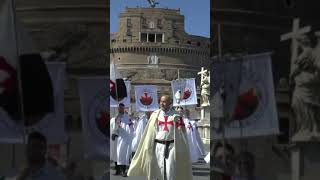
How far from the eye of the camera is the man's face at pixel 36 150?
120 inches

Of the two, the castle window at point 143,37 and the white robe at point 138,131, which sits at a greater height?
the castle window at point 143,37

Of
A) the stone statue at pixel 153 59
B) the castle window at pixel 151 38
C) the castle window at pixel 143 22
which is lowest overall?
the stone statue at pixel 153 59

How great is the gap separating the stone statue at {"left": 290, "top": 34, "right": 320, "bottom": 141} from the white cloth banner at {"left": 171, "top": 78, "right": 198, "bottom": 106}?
50.0ft

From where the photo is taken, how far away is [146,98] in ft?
58.9

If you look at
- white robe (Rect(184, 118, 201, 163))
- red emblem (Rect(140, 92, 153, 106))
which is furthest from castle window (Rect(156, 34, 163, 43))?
white robe (Rect(184, 118, 201, 163))

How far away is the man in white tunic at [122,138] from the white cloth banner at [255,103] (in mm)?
9702

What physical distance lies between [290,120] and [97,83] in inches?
37.8

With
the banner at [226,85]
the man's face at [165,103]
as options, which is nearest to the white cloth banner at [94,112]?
the banner at [226,85]

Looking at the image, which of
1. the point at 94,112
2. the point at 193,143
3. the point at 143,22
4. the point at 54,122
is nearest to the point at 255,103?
the point at 94,112

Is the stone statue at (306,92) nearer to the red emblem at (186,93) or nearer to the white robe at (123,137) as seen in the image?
the white robe at (123,137)

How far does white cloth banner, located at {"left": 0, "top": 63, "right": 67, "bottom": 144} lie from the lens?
3039 millimetres

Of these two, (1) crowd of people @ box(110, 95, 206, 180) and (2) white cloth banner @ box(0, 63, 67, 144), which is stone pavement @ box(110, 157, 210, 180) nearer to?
(1) crowd of people @ box(110, 95, 206, 180)

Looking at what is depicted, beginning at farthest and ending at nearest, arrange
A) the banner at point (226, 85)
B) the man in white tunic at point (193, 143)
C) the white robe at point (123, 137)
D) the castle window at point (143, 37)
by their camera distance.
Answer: the castle window at point (143, 37), the man in white tunic at point (193, 143), the white robe at point (123, 137), the banner at point (226, 85)

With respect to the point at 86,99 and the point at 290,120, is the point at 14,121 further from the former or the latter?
the point at 290,120
